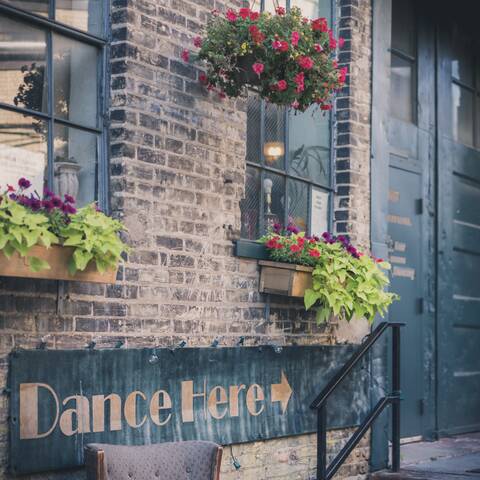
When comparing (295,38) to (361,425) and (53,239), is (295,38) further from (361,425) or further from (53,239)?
(361,425)

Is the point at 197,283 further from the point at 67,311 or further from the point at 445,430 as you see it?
the point at 445,430

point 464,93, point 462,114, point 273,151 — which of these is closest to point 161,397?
point 273,151

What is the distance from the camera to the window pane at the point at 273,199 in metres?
6.18

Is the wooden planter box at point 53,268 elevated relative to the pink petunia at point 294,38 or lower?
lower

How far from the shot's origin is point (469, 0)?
8.85 m

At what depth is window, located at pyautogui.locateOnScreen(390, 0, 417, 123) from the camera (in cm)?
804

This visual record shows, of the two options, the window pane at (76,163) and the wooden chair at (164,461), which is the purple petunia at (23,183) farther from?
the wooden chair at (164,461)

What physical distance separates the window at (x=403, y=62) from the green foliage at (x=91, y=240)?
413cm

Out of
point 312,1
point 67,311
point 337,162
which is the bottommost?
point 67,311

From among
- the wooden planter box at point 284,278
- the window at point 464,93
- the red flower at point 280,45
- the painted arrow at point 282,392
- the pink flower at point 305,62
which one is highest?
the window at point 464,93

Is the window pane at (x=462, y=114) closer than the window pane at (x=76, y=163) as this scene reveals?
A: No

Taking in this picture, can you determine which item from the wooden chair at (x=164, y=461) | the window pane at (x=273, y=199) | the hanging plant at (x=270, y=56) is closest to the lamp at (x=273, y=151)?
the window pane at (x=273, y=199)

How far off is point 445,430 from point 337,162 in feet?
8.66

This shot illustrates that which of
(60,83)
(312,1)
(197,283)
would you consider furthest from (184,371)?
(312,1)
